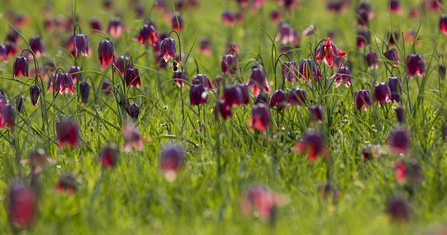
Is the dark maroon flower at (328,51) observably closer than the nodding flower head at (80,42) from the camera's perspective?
Yes

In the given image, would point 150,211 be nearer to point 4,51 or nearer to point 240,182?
point 240,182

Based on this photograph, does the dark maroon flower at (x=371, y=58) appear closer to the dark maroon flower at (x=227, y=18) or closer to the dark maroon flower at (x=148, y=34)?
the dark maroon flower at (x=148, y=34)

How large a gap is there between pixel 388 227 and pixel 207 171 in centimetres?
90

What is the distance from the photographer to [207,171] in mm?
2336

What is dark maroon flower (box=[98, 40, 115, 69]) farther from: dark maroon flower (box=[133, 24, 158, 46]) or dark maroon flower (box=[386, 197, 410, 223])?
dark maroon flower (box=[386, 197, 410, 223])

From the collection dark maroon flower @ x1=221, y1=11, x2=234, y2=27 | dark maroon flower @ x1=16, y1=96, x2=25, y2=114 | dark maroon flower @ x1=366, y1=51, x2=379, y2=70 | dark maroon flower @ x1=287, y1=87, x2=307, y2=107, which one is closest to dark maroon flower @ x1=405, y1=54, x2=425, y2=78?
dark maroon flower @ x1=287, y1=87, x2=307, y2=107

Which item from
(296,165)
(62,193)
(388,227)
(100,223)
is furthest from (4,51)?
(388,227)

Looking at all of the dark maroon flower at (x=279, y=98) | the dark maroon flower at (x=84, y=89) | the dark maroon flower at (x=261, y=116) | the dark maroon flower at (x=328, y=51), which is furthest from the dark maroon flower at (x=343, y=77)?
the dark maroon flower at (x=84, y=89)

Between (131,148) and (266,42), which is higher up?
(266,42)

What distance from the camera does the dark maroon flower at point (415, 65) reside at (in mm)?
2635

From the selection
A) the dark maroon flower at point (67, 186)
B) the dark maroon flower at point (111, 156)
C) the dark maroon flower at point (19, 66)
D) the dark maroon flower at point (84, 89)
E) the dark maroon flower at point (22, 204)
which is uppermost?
the dark maroon flower at point (19, 66)

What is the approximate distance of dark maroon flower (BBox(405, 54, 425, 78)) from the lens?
104 inches

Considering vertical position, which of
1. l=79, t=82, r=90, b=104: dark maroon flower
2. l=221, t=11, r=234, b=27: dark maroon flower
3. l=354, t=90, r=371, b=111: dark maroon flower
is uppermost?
l=221, t=11, r=234, b=27: dark maroon flower

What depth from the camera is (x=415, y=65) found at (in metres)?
2.65
